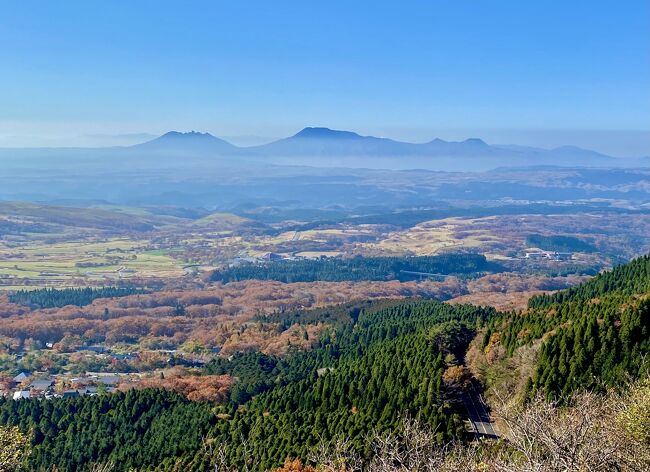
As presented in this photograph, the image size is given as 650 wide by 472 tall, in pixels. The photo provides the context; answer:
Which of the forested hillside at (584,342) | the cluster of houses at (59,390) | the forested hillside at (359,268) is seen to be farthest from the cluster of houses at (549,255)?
the forested hillside at (584,342)

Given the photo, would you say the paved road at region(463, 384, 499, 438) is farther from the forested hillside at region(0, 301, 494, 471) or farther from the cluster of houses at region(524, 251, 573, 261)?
the cluster of houses at region(524, 251, 573, 261)

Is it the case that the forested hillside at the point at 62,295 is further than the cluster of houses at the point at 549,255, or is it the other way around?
the cluster of houses at the point at 549,255

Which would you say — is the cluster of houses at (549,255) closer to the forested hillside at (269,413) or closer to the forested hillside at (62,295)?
the forested hillside at (62,295)

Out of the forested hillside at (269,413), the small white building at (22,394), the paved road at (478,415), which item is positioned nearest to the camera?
the paved road at (478,415)

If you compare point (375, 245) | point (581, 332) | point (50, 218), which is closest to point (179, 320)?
point (581, 332)

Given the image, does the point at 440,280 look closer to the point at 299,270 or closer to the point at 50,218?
the point at 299,270

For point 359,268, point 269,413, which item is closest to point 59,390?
point 269,413

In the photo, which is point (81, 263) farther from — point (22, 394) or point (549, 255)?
point (549, 255)
